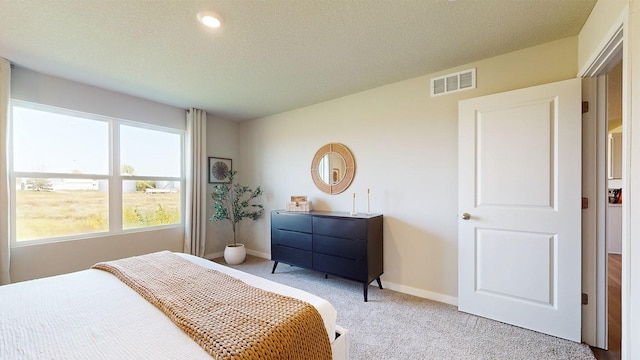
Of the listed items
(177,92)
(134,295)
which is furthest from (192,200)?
(134,295)

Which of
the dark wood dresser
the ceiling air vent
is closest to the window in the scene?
the dark wood dresser

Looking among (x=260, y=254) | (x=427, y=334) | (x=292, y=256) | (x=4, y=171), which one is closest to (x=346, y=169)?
(x=292, y=256)

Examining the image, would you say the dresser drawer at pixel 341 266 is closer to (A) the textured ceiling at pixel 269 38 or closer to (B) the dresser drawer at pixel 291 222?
(B) the dresser drawer at pixel 291 222

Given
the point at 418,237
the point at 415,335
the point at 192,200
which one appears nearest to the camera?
the point at 415,335

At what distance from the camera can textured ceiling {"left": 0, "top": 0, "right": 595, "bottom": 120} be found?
170 cm

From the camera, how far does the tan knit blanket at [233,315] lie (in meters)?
0.99

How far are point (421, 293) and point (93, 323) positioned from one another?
2.65 metres

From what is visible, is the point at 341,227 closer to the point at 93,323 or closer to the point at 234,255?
the point at 234,255

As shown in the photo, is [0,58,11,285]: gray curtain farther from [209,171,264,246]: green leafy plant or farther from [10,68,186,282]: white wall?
[209,171,264,246]: green leafy plant

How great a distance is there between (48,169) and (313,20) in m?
3.23

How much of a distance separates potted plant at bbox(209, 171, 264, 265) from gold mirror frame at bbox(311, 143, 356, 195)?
1.12 m

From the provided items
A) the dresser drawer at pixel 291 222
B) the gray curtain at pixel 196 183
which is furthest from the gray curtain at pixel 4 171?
the dresser drawer at pixel 291 222

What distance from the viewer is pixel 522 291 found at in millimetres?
2109

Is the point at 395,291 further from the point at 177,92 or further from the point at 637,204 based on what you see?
the point at 177,92
